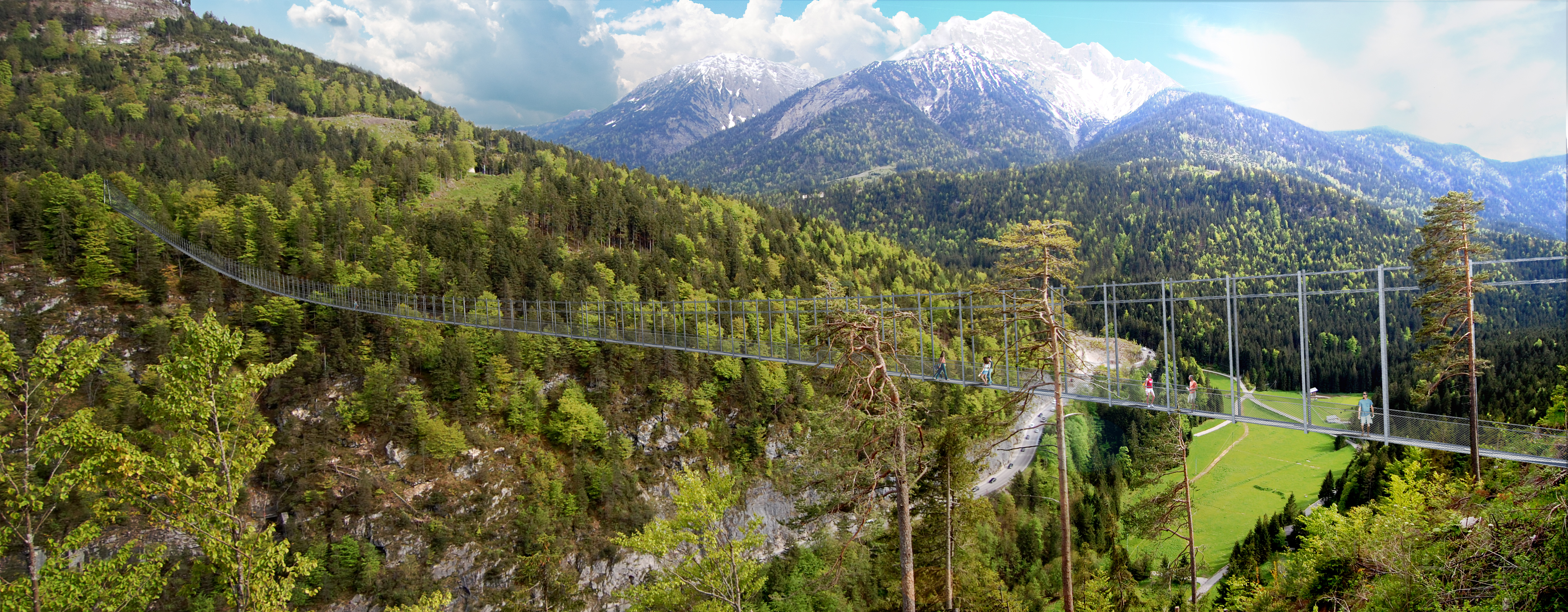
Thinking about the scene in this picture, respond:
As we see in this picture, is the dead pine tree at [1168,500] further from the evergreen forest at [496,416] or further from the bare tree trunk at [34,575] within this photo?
the bare tree trunk at [34,575]

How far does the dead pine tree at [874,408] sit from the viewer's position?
11195mm

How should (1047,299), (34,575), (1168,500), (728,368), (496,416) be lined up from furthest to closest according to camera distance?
1. (728,368)
2. (496,416)
3. (1168,500)
4. (1047,299)
5. (34,575)

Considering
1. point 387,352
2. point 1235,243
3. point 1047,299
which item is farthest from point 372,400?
point 1235,243

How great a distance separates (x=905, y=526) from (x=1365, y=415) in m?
7.85

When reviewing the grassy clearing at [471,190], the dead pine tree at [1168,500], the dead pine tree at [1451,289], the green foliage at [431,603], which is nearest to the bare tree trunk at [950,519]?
the dead pine tree at [1168,500]

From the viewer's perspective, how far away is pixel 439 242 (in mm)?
62000

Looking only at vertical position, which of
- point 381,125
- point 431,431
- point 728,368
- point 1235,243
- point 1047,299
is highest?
point 381,125

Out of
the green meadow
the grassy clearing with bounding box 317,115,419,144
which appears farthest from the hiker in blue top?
the grassy clearing with bounding box 317,115,419,144

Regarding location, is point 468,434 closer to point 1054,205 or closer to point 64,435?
point 64,435

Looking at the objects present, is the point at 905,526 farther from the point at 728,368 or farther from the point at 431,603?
the point at 728,368

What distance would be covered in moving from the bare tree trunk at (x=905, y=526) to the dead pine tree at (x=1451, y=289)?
36.9 ft

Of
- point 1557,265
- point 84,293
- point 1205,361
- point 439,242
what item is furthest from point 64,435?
point 1557,265

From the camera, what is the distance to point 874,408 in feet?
40.2

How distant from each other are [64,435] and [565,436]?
37.5 meters
